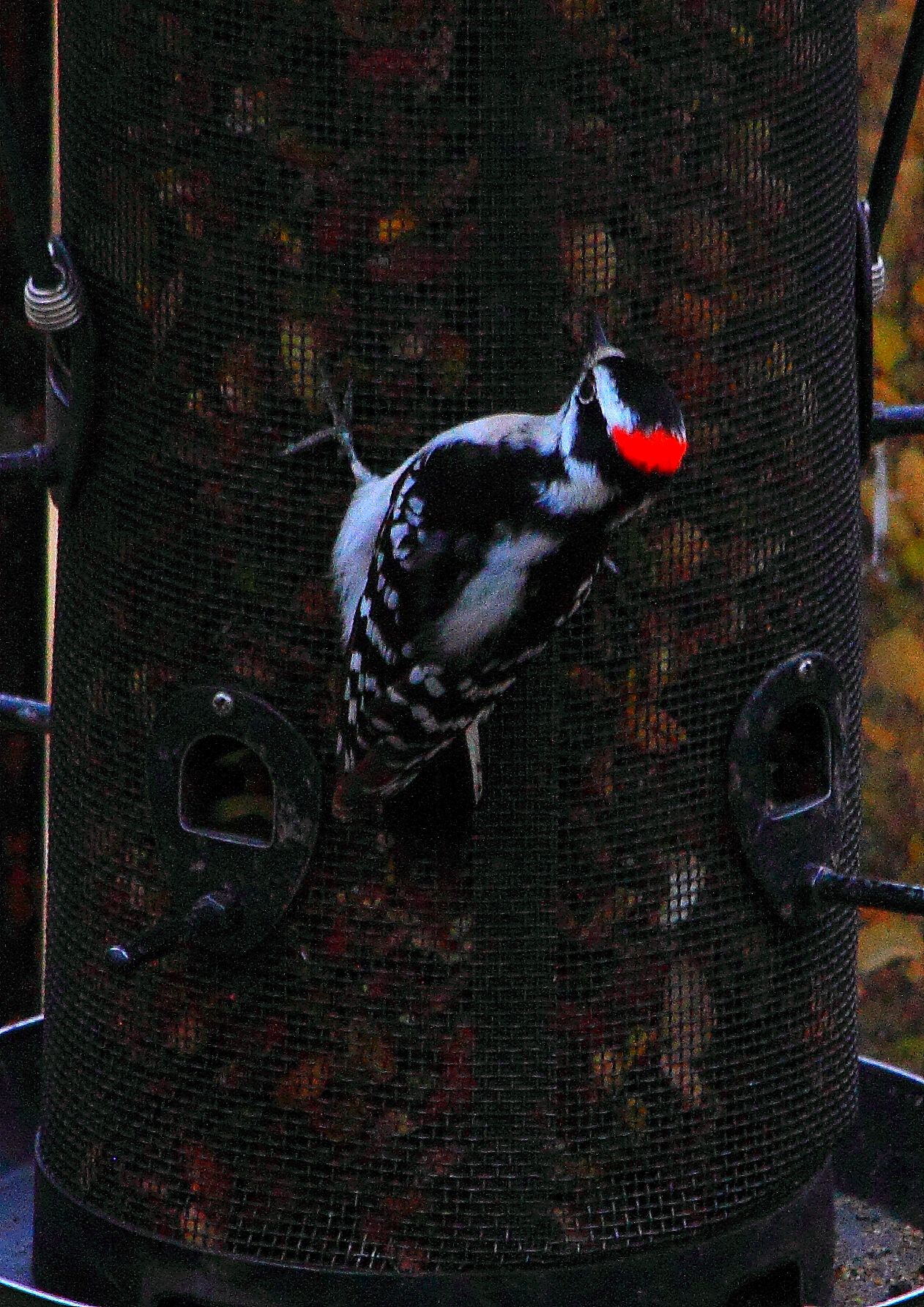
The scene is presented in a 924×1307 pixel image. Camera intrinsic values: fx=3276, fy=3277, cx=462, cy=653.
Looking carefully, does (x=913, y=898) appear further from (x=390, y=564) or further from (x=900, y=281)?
(x=900, y=281)

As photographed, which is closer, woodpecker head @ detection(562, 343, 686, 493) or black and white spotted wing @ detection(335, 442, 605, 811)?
woodpecker head @ detection(562, 343, 686, 493)

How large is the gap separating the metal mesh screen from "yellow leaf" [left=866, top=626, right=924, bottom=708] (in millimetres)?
1477

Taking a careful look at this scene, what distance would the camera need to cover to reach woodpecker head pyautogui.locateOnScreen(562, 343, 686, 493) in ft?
13.7

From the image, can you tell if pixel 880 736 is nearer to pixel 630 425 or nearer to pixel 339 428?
pixel 339 428

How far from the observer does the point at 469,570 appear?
4379 millimetres

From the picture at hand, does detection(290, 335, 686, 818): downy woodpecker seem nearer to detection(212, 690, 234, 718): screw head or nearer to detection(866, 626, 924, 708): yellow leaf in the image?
detection(212, 690, 234, 718): screw head

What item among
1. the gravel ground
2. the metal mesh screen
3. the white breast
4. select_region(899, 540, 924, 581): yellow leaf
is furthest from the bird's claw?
select_region(899, 540, 924, 581): yellow leaf

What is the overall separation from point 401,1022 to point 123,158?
A: 4.22ft

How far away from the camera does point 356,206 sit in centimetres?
449

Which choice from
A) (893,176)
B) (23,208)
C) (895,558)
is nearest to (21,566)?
(23,208)

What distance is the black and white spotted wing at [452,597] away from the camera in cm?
432

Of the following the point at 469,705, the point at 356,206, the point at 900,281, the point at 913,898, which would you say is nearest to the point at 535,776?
the point at 469,705

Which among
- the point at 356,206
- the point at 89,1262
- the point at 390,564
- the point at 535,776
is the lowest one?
the point at 89,1262

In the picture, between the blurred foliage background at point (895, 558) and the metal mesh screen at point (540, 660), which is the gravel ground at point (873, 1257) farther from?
the blurred foliage background at point (895, 558)
